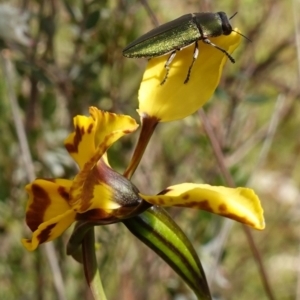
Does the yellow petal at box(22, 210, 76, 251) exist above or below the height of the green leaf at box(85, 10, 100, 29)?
below

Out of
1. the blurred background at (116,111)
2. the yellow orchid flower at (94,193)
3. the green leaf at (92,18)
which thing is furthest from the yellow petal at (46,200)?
the green leaf at (92,18)

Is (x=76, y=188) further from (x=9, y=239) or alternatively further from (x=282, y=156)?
(x=282, y=156)

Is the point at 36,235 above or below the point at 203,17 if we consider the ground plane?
below

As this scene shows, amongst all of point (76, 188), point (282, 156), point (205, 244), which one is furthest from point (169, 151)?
point (76, 188)

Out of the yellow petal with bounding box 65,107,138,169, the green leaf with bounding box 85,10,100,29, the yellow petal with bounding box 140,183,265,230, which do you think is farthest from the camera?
the green leaf with bounding box 85,10,100,29

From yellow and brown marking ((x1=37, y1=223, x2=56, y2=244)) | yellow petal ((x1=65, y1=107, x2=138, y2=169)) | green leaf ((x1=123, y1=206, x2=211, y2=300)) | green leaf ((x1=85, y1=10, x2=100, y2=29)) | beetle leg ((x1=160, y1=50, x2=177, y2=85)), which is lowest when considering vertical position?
green leaf ((x1=123, y1=206, x2=211, y2=300))

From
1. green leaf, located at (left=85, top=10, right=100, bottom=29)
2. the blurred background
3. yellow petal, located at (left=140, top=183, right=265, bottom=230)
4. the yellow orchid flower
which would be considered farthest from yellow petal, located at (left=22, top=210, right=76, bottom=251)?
green leaf, located at (left=85, top=10, right=100, bottom=29)

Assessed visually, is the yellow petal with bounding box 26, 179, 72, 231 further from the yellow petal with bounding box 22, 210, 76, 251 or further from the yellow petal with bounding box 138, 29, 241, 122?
the yellow petal with bounding box 138, 29, 241, 122
